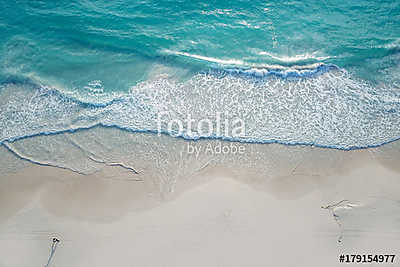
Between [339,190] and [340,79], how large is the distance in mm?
3197

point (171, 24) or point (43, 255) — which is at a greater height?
point (171, 24)

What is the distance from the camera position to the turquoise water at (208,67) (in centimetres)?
833

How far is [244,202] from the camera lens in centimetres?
731

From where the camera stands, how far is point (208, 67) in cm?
904

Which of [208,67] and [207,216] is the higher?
[208,67]

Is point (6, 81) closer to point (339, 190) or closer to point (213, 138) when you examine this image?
point (213, 138)

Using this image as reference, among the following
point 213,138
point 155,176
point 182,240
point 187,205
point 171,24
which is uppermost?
point 171,24

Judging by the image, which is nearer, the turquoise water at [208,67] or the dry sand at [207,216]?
the dry sand at [207,216]

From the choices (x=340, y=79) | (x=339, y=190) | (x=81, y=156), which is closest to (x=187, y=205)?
(x=81, y=156)

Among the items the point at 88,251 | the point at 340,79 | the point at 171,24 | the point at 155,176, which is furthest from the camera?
the point at 171,24

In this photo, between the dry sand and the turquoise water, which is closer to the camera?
the dry sand

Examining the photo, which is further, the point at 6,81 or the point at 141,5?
the point at 141,5

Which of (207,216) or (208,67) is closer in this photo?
(207,216)

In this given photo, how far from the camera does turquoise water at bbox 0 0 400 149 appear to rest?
8.33 meters
